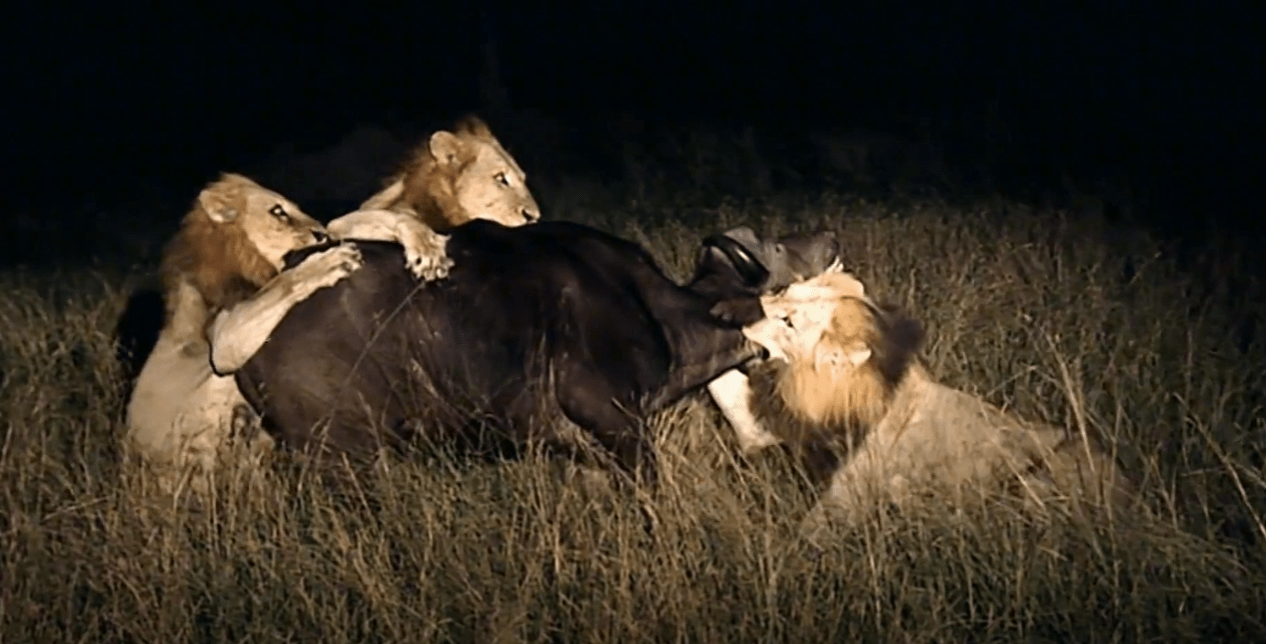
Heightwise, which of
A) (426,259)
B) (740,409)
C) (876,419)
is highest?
(426,259)

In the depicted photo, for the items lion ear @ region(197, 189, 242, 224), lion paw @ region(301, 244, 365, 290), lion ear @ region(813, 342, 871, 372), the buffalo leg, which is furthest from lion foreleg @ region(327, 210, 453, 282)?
lion ear @ region(813, 342, 871, 372)

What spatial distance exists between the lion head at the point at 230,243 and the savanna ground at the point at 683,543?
0.48 metres

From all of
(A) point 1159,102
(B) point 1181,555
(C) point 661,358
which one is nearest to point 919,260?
(C) point 661,358

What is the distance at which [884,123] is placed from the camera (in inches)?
434

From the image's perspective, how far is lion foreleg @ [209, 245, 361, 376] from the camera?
193 inches

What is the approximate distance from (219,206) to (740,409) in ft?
4.81

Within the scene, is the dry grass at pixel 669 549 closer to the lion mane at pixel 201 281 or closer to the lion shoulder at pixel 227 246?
the lion mane at pixel 201 281

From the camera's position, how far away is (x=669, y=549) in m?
4.41

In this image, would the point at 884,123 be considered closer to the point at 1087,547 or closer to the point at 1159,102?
the point at 1159,102

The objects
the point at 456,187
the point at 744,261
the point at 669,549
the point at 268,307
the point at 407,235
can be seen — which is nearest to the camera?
the point at 669,549

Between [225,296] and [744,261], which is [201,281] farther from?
[744,261]

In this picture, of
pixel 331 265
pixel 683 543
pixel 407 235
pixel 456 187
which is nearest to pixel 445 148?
pixel 456 187

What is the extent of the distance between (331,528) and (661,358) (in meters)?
1.01

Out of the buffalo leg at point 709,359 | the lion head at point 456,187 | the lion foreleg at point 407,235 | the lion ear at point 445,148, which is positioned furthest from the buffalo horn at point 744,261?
the lion ear at point 445,148
